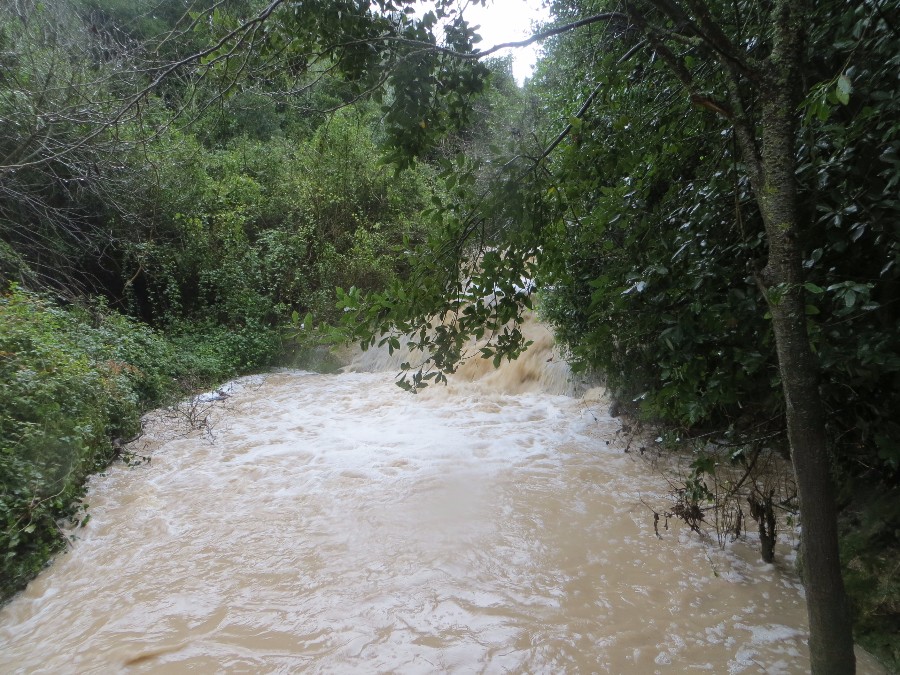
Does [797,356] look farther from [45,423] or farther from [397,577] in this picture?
[45,423]

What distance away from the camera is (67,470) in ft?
15.3

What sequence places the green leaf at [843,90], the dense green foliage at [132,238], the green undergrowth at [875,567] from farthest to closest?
the dense green foliage at [132,238] → the green undergrowth at [875,567] → the green leaf at [843,90]

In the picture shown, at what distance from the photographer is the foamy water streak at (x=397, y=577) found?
3.02m

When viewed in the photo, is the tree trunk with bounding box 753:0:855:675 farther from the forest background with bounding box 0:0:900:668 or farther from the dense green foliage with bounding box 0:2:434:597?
the dense green foliage with bounding box 0:2:434:597

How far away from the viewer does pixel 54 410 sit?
4.77m

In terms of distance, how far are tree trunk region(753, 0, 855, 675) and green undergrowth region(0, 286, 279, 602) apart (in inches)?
185

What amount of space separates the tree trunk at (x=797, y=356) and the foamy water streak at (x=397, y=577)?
126 cm

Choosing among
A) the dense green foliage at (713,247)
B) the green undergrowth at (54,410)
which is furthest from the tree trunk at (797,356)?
the green undergrowth at (54,410)

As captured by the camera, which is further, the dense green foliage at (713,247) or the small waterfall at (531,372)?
the small waterfall at (531,372)

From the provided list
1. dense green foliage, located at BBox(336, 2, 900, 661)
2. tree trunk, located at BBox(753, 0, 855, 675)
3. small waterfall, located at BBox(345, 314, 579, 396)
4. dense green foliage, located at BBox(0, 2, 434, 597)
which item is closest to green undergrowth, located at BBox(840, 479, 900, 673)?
dense green foliage, located at BBox(336, 2, 900, 661)

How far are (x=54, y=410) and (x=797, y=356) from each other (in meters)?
5.48

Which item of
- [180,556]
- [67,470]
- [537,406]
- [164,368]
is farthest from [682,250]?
[164,368]

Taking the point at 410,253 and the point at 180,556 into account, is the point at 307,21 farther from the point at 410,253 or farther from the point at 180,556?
the point at 180,556

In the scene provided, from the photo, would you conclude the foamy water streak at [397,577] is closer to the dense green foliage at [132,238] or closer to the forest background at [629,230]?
the forest background at [629,230]
